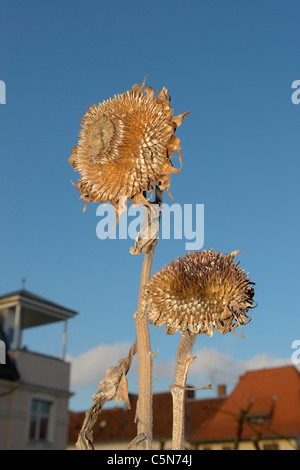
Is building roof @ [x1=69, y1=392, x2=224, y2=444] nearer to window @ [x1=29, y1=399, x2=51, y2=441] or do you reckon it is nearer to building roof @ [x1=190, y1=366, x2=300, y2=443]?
building roof @ [x1=190, y1=366, x2=300, y2=443]

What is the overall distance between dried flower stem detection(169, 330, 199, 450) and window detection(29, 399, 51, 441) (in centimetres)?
2335

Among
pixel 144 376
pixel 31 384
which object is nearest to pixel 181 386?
pixel 144 376

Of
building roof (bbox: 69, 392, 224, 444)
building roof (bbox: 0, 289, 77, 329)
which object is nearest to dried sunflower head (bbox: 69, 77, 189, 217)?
building roof (bbox: 0, 289, 77, 329)

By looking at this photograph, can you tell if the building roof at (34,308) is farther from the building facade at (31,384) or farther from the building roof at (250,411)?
the building roof at (250,411)

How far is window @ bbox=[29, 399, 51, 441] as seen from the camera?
2388cm

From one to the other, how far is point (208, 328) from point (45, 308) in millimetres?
24241

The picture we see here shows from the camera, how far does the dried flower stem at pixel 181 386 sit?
2.26 meters

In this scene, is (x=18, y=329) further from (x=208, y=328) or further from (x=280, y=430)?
(x=208, y=328)

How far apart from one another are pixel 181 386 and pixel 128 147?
1300mm

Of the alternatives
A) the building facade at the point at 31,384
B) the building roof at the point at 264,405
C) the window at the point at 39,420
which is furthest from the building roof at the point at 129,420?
the window at the point at 39,420

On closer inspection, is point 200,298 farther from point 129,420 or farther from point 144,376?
point 129,420

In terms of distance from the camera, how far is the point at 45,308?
84.6 feet

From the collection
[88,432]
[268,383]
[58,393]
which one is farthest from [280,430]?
[88,432]
